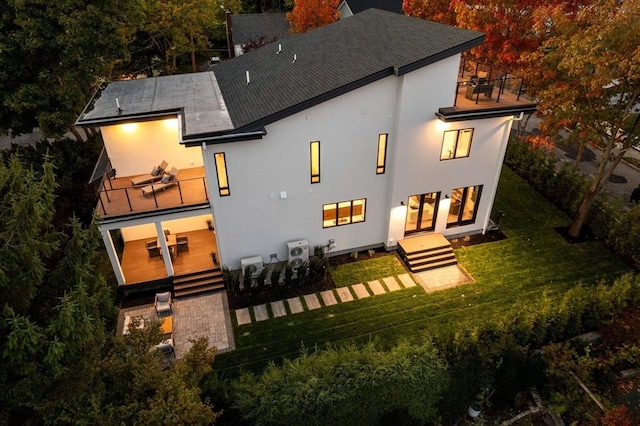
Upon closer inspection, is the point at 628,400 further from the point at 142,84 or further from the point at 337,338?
the point at 142,84

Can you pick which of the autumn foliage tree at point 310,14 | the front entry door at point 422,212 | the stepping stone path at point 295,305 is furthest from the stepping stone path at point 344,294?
the autumn foliage tree at point 310,14

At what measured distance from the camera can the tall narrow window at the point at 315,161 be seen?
15.7 meters

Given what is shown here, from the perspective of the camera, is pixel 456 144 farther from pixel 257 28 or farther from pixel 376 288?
pixel 257 28

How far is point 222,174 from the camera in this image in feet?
50.2

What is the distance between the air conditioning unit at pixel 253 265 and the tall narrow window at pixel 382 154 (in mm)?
6302

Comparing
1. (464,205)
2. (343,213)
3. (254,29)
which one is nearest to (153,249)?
(343,213)

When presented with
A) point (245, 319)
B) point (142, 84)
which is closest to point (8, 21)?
point (142, 84)

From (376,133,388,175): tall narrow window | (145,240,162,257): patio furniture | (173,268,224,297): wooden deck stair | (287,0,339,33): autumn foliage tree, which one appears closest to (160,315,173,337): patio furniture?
(173,268,224,297): wooden deck stair

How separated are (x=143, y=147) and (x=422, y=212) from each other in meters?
13.0

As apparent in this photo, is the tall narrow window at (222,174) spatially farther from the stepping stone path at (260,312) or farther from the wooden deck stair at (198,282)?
the stepping stone path at (260,312)

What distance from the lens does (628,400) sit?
12773 mm

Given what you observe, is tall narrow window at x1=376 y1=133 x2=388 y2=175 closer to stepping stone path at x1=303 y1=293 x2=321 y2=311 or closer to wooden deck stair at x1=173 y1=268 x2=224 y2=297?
stepping stone path at x1=303 y1=293 x2=321 y2=311

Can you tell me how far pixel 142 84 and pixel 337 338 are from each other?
15142 millimetres

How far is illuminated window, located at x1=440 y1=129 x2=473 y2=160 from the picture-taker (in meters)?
17.0
